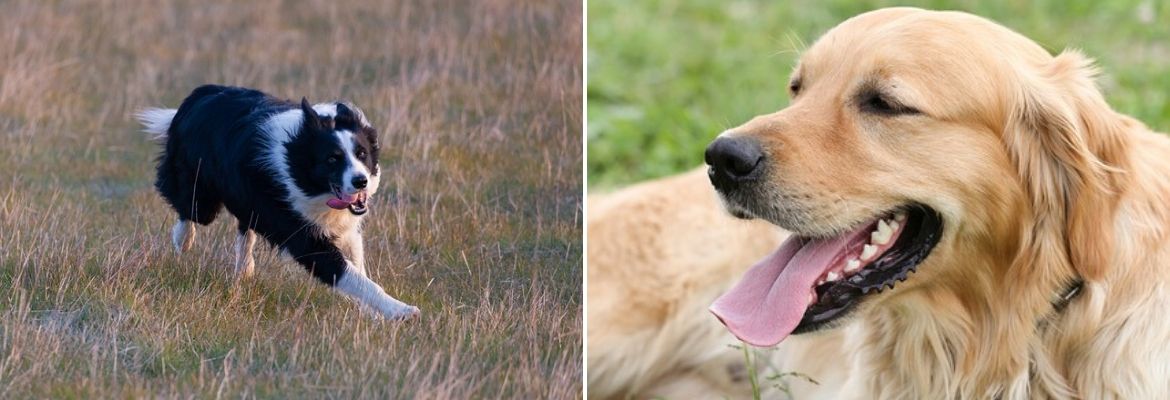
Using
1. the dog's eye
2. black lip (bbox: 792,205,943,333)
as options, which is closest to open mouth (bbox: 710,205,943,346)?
black lip (bbox: 792,205,943,333)

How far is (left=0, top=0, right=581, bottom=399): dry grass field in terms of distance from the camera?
3418mm

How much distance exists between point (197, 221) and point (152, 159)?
1.71ft

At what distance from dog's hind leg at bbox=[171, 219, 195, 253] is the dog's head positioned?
0.38 meters

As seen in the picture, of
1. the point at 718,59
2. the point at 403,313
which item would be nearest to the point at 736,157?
the point at 403,313

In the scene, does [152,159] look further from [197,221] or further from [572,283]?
[572,283]

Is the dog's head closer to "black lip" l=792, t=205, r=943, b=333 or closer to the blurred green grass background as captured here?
"black lip" l=792, t=205, r=943, b=333

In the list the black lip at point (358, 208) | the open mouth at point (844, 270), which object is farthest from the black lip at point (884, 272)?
the black lip at point (358, 208)

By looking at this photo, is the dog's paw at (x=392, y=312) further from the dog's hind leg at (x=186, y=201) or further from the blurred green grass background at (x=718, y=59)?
the blurred green grass background at (x=718, y=59)

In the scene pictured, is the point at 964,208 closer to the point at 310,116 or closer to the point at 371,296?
the point at 371,296

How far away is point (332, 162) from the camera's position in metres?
3.52

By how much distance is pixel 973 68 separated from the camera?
11.1 ft

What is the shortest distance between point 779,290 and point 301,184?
1.21m

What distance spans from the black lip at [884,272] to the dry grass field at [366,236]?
640 millimetres

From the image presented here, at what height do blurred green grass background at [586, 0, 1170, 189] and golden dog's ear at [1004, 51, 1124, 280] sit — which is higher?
golden dog's ear at [1004, 51, 1124, 280]
